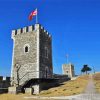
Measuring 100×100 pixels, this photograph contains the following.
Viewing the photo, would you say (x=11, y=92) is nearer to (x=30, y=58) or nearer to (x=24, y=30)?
(x=30, y=58)

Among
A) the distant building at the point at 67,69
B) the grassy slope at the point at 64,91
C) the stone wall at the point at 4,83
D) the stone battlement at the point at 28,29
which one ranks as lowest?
the grassy slope at the point at 64,91

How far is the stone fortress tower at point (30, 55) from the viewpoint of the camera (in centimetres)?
2978

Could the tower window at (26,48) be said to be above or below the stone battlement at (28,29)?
below

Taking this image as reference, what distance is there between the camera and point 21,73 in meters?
30.6

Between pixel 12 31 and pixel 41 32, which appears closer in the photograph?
pixel 41 32

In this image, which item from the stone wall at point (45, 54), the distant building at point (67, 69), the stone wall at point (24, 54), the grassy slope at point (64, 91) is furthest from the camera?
the distant building at point (67, 69)

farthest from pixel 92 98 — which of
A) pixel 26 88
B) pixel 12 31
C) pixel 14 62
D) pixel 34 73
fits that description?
pixel 12 31

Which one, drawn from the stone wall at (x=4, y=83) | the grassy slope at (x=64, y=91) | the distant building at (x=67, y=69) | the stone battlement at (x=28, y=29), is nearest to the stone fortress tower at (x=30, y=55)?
the stone battlement at (x=28, y=29)

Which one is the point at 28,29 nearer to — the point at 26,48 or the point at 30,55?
the point at 26,48

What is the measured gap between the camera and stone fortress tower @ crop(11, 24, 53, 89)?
97.7 feet

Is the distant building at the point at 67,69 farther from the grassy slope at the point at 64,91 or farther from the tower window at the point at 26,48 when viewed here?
the grassy slope at the point at 64,91

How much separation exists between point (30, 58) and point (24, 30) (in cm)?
540

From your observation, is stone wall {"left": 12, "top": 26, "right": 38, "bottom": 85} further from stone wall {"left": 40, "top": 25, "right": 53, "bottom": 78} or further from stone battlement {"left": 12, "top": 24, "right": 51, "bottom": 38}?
stone wall {"left": 40, "top": 25, "right": 53, "bottom": 78}

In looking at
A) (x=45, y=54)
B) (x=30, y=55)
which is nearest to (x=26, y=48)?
(x=30, y=55)
